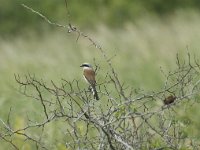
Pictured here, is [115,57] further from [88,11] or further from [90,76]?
[88,11]

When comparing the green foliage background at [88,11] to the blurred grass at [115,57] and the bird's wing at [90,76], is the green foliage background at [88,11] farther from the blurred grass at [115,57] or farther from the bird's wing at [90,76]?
the bird's wing at [90,76]

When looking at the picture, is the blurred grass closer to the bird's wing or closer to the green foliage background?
the bird's wing

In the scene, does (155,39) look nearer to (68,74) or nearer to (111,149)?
(68,74)

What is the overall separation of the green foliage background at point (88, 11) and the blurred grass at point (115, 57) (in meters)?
3.70

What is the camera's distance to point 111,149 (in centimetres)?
428

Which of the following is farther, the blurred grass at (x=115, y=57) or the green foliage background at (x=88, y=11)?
the green foliage background at (x=88, y=11)

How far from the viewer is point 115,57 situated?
11.7 m

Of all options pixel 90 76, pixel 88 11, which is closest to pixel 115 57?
pixel 90 76

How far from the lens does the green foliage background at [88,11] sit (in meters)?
20.8

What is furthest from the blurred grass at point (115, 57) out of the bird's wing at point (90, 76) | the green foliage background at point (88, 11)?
the green foliage background at point (88, 11)

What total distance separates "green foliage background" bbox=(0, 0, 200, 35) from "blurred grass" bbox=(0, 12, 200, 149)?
3700 mm

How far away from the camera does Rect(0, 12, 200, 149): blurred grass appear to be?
9.25 metres

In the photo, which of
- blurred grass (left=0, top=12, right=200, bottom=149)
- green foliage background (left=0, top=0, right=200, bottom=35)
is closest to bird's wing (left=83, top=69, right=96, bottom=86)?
blurred grass (left=0, top=12, right=200, bottom=149)

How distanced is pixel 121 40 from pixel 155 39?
2.02 feet
